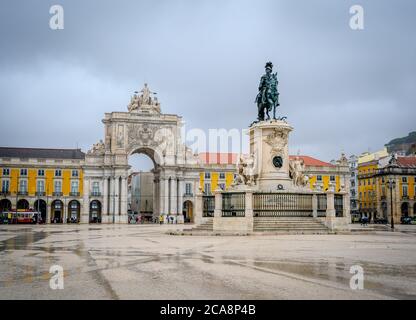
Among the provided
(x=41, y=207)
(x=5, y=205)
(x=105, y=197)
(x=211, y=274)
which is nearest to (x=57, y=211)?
(x=41, y=207)

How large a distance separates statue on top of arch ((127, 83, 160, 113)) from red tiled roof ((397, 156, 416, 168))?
43251 millimetres

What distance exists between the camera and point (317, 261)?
12.7 m

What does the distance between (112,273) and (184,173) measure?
73315 millimetres

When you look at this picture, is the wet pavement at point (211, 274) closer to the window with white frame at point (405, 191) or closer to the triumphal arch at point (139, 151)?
the triumphal arch at point (139, 151)

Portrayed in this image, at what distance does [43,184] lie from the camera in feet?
270

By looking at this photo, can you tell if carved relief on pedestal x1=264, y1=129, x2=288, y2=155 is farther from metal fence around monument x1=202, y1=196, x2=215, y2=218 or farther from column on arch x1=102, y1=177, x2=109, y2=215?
column on arch x1=102, y1=177, x2=109, y2=215

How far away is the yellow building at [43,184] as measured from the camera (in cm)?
8081

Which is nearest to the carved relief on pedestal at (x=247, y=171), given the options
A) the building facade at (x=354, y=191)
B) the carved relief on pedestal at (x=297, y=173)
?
the carved relief on pedestal at (x=297, y=173)

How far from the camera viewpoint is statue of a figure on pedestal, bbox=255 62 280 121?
28.7 m

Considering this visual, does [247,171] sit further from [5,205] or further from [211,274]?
[5,205]

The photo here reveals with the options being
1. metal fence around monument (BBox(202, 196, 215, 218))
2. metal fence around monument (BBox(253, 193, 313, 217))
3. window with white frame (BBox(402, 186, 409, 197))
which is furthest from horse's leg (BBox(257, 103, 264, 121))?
window with white frame (BBox(402, 186, 409, 197))

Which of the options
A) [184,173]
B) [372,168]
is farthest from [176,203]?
[372,168]
